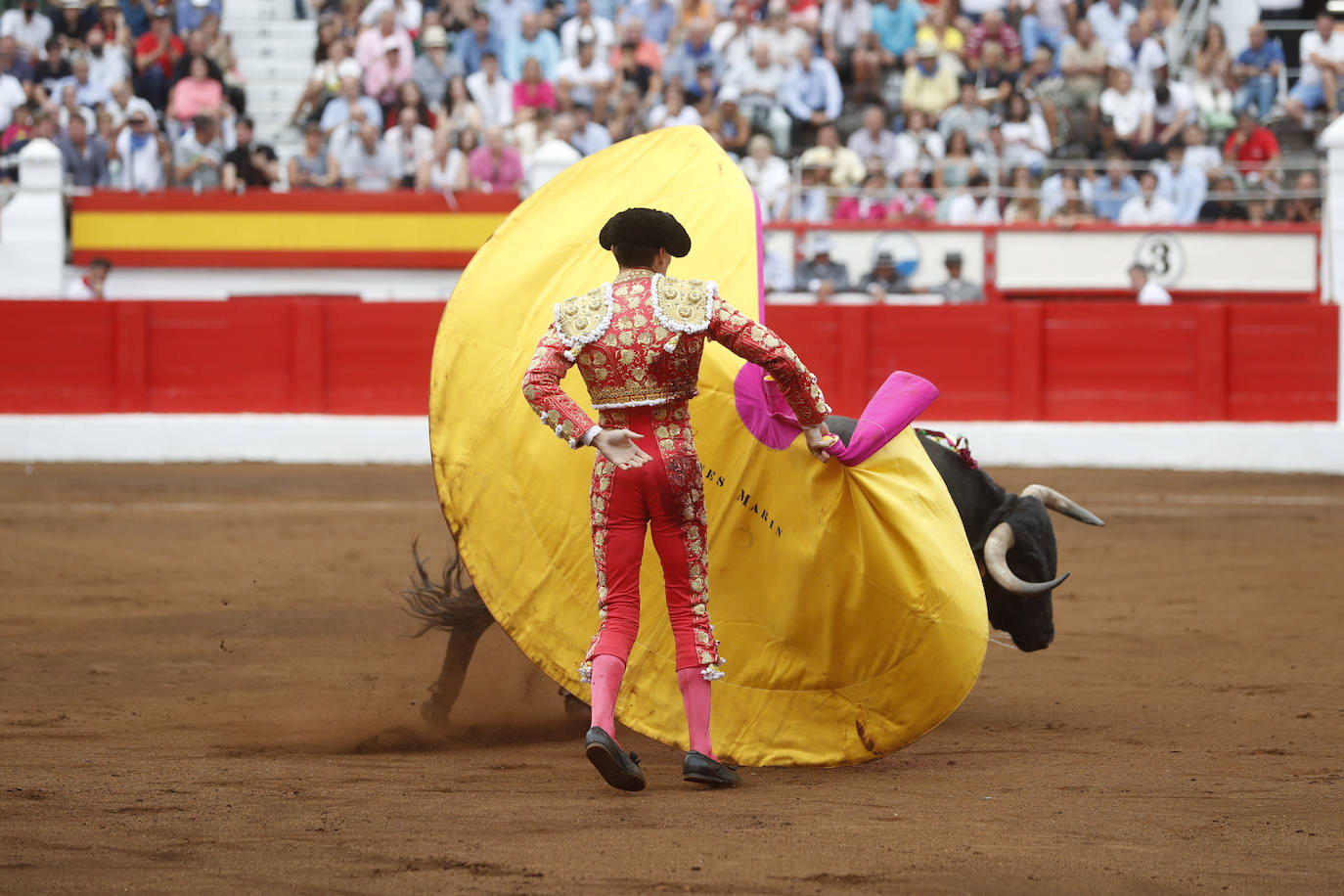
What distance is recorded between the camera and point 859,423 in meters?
3.88

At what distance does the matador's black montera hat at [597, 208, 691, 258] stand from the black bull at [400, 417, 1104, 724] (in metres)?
1.15

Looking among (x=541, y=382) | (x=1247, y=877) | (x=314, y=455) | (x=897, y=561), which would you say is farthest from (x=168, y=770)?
(x=314, y=455)

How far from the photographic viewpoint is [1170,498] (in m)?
9.83

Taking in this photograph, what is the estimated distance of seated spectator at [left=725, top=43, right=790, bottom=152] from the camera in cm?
1301

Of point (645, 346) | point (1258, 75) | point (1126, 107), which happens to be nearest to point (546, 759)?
point (645, 346)

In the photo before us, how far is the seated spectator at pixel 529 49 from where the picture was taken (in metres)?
14.0

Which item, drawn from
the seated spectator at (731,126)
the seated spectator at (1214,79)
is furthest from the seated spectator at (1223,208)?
the seated spectator at (731,126)

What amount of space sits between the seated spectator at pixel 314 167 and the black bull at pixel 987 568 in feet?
29.3

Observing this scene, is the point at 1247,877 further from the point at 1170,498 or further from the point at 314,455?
the point at 314,455

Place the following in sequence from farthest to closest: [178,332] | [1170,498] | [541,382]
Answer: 1. [178,332]
2. [1170,498]
3. [541,382]

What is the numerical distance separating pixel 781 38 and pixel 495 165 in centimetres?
271

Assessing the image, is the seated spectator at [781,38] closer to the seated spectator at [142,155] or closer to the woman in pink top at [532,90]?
the woman in pink top at [532,90]

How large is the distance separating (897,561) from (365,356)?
27.8 ft

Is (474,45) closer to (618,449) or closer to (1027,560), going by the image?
(1027,560)
